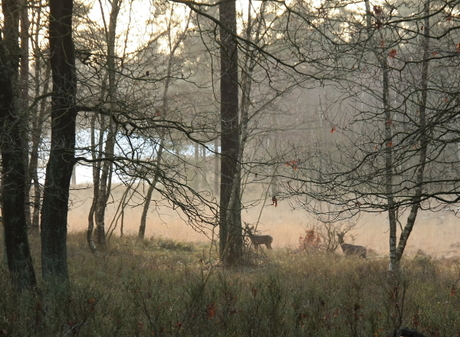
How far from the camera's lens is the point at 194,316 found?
488cm

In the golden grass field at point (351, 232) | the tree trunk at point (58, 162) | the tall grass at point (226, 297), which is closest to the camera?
the tall grass at point (226, 297)

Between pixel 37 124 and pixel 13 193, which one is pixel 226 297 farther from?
pixel 37 124

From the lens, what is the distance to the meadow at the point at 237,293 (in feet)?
14.8

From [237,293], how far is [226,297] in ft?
5.60

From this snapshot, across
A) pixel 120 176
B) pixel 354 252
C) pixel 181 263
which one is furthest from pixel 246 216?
pixel 120 176

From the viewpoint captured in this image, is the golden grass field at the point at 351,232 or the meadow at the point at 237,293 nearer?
the meadow at the point at 237,293

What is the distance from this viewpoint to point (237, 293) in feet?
21.8

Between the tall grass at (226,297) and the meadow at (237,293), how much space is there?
0.02 metres

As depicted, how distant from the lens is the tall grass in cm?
443

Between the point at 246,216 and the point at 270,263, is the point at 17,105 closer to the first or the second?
the point at 270,263

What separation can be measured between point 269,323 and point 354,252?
10495 mm

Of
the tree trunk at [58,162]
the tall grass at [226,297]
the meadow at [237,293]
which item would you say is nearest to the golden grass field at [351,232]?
the meadow at [237,293]

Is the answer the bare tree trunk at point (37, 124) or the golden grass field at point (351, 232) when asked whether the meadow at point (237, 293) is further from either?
the bare tree trunk at point (37, 124)

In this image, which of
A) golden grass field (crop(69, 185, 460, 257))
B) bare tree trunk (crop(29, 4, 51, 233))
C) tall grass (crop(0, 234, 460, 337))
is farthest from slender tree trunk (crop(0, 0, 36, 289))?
golden grass field (crop(69, 185, 460, 257))
